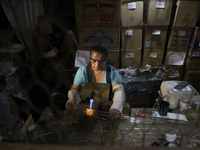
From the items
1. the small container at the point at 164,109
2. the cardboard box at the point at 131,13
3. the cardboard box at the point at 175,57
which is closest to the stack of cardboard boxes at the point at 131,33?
the cardboard box at the point at 131,13

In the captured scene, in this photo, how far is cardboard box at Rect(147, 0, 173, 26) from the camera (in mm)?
1626

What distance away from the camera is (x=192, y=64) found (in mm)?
1921

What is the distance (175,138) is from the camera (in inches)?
31.2

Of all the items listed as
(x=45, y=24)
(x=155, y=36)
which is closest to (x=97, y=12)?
(x=45, y=24)

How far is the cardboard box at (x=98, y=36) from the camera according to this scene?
1584mm

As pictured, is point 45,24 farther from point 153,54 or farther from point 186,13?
point 186,13

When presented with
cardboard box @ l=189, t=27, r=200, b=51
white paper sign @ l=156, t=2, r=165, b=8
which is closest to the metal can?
cardboard box @ l=189, t=27, r=200, b=51

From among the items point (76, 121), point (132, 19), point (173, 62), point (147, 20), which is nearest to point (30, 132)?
point (76, 121)

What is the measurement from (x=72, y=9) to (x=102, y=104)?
1886 mm

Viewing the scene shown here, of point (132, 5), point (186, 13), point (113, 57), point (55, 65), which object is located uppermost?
point (132, 5)

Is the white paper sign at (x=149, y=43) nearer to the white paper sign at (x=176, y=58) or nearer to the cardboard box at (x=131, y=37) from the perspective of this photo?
the cardboard box at (x=131, y=37)

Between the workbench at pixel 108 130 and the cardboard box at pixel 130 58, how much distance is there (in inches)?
42.3

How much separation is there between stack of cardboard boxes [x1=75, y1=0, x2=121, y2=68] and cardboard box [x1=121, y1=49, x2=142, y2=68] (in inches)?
10.0

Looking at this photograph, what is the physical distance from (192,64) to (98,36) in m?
1.36
